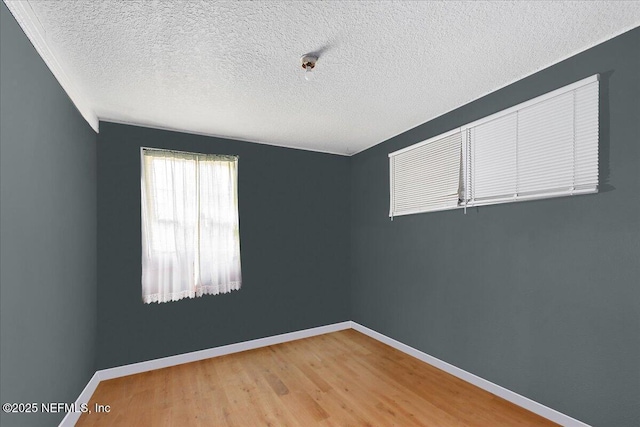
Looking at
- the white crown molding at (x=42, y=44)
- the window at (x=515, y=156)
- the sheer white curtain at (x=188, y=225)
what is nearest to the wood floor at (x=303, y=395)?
the sheer white curtain at (x=188, y=225)

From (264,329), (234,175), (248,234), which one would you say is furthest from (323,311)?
(234,175)

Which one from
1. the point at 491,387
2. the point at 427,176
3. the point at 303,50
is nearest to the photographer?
the point at 303,50

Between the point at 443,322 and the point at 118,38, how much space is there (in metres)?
3.62

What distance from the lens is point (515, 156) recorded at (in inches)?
96.7

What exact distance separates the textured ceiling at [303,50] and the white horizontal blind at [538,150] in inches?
12.9

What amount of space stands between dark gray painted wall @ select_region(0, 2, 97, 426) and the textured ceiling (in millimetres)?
385

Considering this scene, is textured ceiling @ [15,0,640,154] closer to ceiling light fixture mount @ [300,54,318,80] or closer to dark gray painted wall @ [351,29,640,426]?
ceiling light fixture mount @ [300,54,318,80]

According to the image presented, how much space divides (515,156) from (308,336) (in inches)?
131

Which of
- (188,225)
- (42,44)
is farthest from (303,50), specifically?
(188,225)

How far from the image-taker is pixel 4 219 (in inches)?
54.8

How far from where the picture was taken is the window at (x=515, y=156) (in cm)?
205

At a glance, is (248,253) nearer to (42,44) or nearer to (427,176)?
(427,176)

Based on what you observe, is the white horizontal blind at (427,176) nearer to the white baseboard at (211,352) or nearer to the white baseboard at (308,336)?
the white baseboard at (308,336)

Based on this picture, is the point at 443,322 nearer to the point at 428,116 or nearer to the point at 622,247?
the point at 622,247
